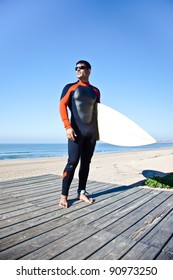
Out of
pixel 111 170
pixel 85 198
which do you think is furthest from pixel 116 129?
pixel 111 170

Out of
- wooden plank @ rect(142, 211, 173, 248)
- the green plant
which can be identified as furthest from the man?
the green plant

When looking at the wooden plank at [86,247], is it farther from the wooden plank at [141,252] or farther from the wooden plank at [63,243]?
the wooden plank at [141,252]

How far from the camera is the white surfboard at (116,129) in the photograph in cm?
316

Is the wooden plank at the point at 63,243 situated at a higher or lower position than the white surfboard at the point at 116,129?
lower

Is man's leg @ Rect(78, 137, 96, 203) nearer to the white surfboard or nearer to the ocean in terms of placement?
the white surfboard

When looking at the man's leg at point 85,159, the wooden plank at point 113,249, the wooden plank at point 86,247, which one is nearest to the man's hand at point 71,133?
the man's leg at point 85,159

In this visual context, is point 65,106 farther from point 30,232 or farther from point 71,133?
point 30,232

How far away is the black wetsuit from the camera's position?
9.09 feet

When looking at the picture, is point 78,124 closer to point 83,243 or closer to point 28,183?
point 83,243

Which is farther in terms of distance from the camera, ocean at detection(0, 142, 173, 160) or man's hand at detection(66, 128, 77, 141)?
ocean at detection(0, 142, 173, 160)

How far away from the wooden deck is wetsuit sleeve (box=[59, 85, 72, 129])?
1125 millimetres
